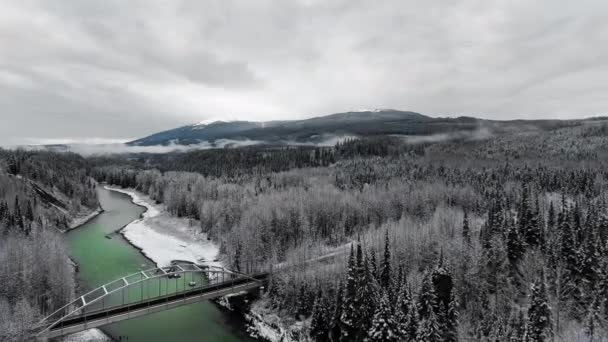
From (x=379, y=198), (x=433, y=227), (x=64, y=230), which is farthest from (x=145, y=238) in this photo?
(x=433, y=227)

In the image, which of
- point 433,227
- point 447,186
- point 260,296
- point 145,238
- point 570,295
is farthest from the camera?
point 447,186

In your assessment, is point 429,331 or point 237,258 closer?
point 429,331

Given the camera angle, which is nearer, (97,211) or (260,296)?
(260,296)

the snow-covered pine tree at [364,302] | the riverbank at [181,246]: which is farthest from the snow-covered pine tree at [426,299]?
the riverbank at [181,246]

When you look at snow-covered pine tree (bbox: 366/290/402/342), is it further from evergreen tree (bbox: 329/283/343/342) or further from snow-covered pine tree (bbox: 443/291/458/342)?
snow-covered pine tree (bbox: 443/291/458/342)

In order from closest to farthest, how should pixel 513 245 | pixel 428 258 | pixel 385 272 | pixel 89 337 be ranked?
1. pixel 89 337
2. pixel 385 272
3. pixel 428 258
4. pixel 513 245

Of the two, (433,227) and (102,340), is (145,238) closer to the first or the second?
(102,340)

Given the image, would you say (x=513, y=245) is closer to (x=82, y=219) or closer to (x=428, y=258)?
(x=428, y=258)

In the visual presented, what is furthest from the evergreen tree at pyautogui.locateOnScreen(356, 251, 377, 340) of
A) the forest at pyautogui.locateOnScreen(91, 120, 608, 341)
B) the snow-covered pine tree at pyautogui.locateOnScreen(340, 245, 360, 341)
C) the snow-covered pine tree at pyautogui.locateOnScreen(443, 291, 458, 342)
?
the snow-covered pine tree at pyautogui.locateOnScreen(443, 291, 458, 342)

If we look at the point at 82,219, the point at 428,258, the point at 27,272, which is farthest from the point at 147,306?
the point at 82,219
